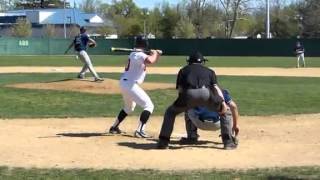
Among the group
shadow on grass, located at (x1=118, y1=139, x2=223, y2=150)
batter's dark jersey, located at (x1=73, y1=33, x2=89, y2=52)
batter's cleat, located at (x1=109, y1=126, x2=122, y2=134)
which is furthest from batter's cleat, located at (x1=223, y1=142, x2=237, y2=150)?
batter's dark jersey, located at (x1=73, y1=33, x2=89, y2=52)

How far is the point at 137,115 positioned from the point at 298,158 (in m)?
6.43

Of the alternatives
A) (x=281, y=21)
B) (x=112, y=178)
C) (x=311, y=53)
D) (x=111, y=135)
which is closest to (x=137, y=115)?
(x=111, y=135)

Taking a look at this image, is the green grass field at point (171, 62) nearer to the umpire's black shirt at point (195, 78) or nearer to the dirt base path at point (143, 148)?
the dirt base path at point (143, 148)

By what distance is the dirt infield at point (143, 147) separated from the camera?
8703mm

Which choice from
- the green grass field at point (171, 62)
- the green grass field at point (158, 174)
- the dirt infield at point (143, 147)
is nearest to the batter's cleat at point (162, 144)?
the dirt infield at point (143, 147)

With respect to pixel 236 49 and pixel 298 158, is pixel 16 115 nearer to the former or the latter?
pixel 298 158

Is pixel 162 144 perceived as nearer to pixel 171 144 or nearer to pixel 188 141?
pixel 171 144

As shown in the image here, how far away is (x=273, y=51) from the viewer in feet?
222

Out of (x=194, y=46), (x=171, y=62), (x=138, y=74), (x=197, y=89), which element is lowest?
(x=171, y=62)

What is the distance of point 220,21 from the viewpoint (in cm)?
11456

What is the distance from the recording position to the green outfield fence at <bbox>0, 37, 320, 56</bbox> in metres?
66.8

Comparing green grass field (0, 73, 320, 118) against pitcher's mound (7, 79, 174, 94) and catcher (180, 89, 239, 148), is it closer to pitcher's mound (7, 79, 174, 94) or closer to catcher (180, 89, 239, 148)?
pitcher's mound (7, 79, 174, 94)

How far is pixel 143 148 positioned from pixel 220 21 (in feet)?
348

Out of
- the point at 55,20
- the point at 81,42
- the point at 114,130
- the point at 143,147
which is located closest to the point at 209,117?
the point at 143,147
